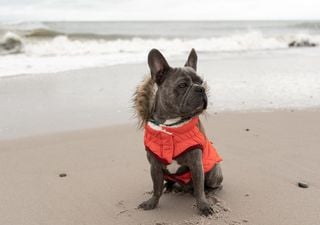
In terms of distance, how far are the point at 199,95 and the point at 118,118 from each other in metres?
3.54

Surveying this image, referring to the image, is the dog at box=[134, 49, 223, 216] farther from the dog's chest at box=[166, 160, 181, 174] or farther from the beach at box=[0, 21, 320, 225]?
the beach at box=[0, 21, 320, 225]

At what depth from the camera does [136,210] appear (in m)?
3.52

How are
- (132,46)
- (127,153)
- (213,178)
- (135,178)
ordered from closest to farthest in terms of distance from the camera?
Answer: (213,178) → (135,178) → (127,153) → (132,46)

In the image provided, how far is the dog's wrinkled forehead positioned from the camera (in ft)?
10.4

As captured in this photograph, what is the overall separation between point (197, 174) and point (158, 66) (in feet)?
2.76

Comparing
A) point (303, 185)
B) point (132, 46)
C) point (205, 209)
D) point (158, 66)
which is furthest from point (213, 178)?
point (132, 46)

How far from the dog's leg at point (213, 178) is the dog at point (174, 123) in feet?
0.28

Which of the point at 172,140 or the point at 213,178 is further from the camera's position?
the point at 213,178

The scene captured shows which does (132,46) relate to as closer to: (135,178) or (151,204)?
(135,178)

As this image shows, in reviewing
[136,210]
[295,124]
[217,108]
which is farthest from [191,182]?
[217,108]

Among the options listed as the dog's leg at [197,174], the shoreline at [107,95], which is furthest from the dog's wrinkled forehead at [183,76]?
the shoreline at [107,95]

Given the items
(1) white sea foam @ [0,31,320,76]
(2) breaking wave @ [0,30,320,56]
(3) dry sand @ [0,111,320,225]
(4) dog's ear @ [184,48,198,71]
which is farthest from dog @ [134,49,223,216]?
(2) breaking wave @ [0,30,320,56]

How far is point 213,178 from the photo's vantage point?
3.62m

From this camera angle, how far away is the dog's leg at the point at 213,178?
11.8 feet
